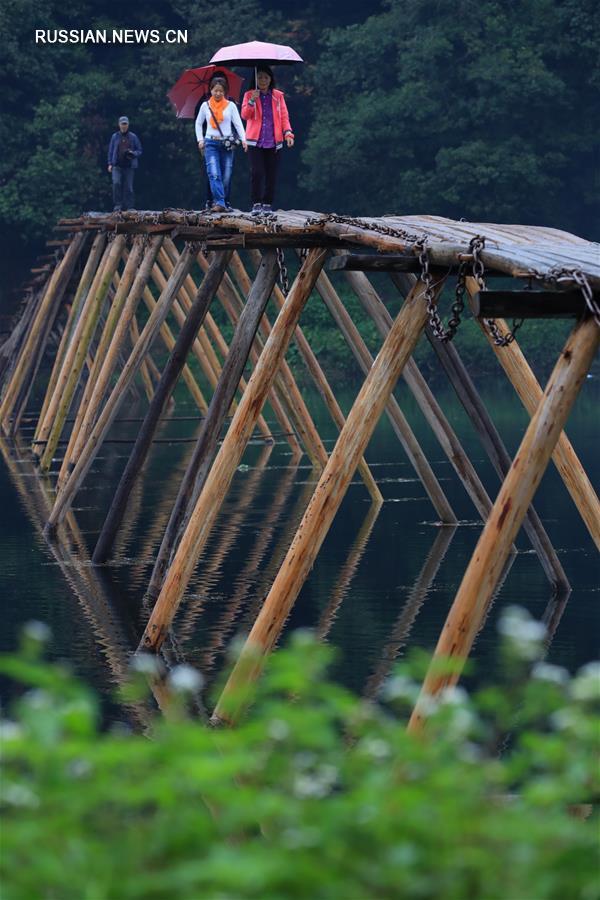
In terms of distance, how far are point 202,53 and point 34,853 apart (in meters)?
42.7

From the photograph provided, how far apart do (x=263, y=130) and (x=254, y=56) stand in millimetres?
1167

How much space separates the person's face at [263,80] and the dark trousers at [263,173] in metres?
0.50

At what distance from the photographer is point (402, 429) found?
1611 centimetres

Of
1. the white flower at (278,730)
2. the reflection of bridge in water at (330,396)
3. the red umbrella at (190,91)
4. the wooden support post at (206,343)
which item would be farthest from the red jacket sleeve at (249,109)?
the white flower at (278,730)

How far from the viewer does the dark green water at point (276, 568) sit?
11438 mm

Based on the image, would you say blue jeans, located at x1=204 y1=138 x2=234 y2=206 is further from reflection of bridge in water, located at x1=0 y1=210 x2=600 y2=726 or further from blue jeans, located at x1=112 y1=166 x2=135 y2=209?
blue jeans, located at x1=112 y1=166 x2=135 y2=209

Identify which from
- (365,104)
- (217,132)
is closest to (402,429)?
(217,132)

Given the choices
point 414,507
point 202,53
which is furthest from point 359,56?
point 414,507

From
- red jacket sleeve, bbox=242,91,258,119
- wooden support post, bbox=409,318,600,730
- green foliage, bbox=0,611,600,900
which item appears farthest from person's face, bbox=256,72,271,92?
green foliage, bbox=0,611,600,900

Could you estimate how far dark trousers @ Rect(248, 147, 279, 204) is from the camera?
1546cm

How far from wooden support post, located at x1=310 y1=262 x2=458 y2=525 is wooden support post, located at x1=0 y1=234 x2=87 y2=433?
721 centimetres

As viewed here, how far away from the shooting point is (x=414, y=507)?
59.9 feet

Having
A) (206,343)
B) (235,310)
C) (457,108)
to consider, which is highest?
(235,310)

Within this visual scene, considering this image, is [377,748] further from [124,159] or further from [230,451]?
[124,159]
